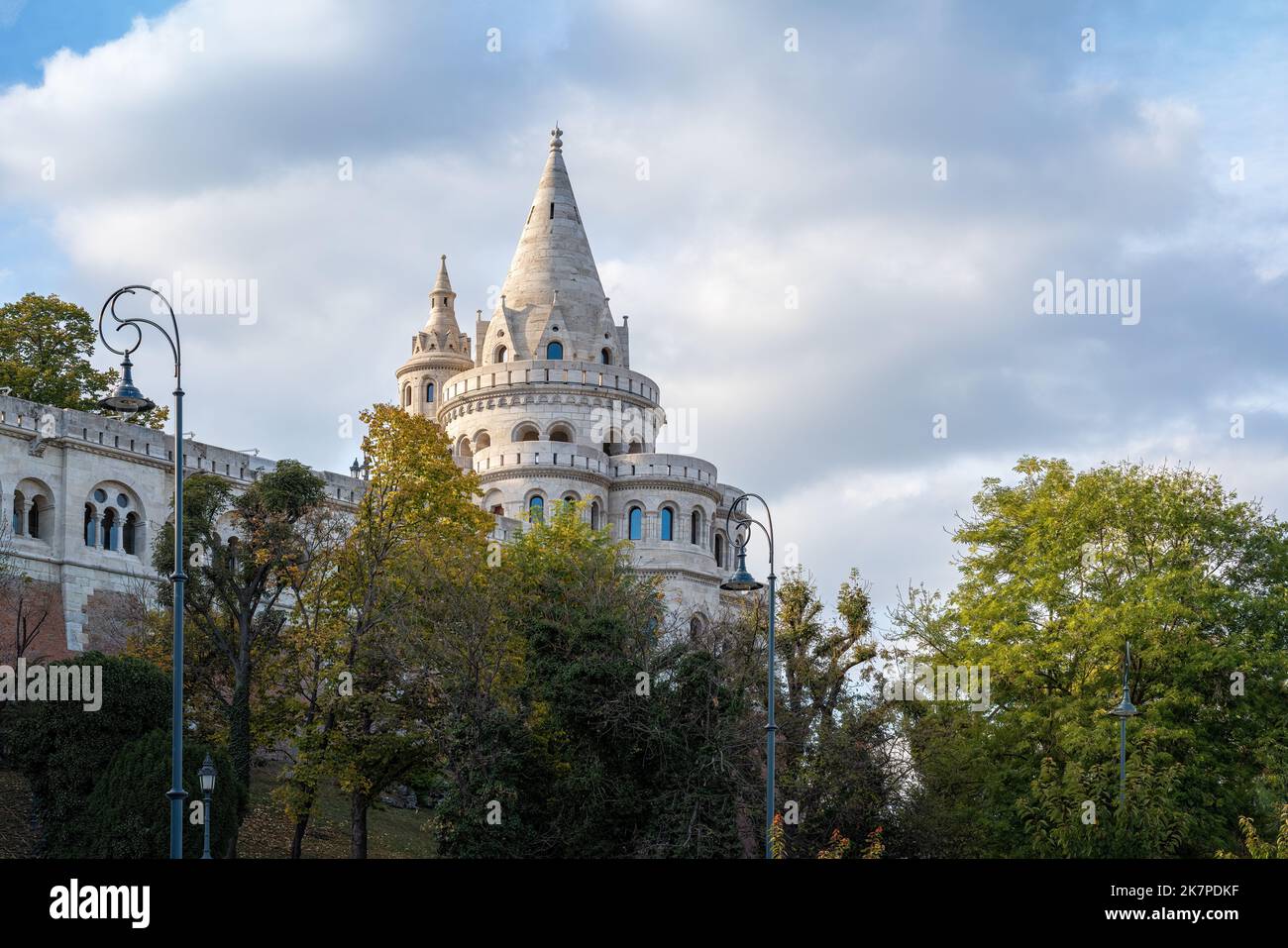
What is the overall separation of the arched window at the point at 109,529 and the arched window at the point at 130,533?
34 cm

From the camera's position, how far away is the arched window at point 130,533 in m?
52.2

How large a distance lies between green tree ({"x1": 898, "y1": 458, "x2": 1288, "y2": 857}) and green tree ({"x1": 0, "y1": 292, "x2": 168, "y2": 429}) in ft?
91.0

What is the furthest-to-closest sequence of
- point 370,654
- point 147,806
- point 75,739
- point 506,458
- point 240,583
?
point 506,458, point 240,583, point 370,654, point 75,739, point 147,806

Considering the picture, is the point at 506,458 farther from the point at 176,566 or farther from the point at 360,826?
the point at 176,566

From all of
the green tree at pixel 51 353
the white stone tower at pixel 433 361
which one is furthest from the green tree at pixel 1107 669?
the white stone tower at pixel 433 361

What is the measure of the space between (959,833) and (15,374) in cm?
3250

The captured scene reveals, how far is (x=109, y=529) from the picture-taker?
51719 millimetres

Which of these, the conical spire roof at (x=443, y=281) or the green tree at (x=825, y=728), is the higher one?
the conical spire roof at (x=443, y=281)

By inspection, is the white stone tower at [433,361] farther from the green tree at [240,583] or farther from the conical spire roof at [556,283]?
the green tree at [240,583]

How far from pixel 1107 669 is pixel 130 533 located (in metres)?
28.3

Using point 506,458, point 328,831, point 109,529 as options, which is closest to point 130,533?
point 109,529

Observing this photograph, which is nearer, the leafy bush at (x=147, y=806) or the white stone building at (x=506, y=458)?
the leafy bush at (x=147, y=806)
